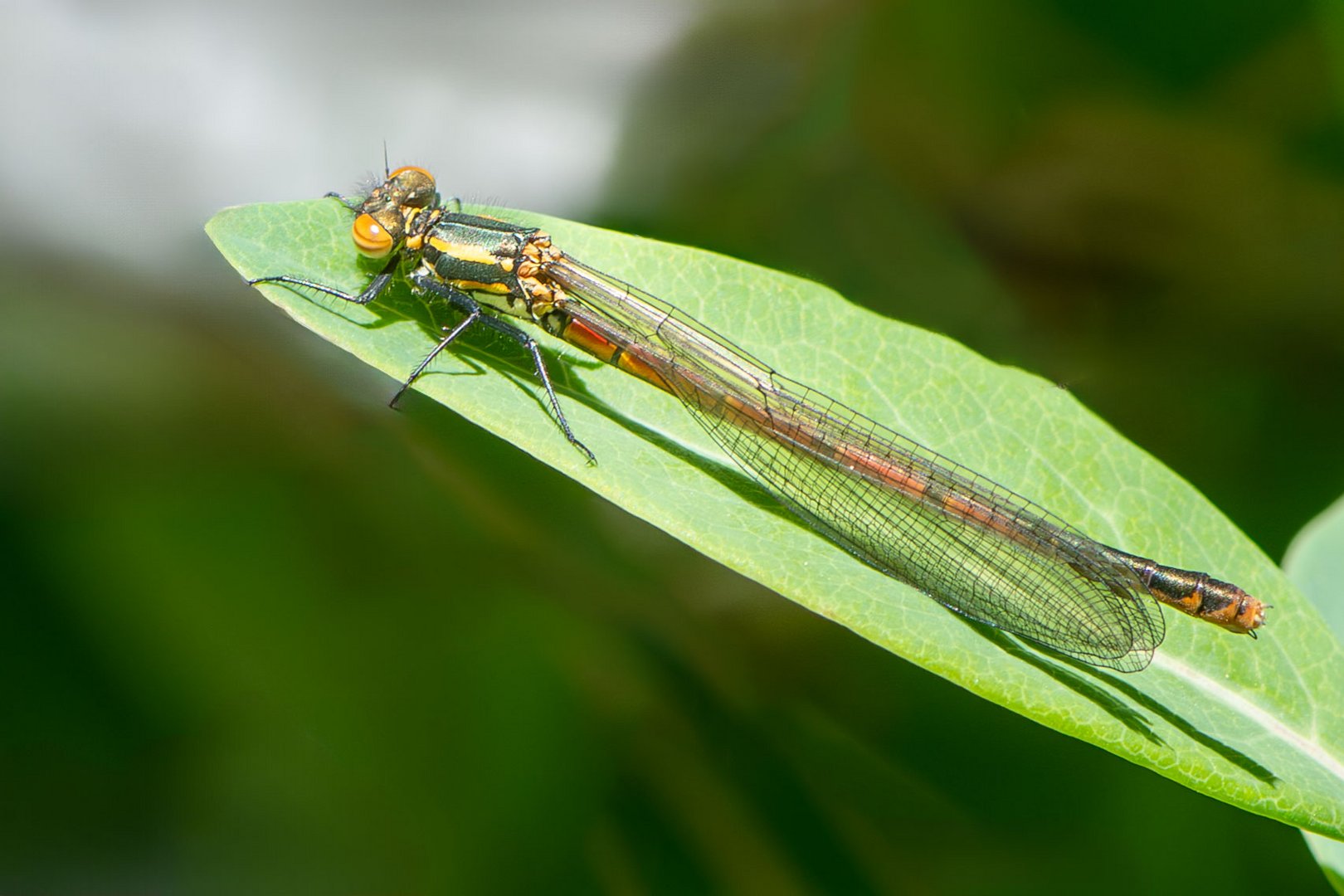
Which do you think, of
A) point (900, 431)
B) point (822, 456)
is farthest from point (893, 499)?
point (900, 431)

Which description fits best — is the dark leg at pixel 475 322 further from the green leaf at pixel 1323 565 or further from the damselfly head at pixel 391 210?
the green leaf at pixel 1323 565

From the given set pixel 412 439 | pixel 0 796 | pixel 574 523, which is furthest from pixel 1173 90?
pixel 0 796

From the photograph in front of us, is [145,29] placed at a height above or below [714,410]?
above

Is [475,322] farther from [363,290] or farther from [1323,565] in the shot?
[1323,565]

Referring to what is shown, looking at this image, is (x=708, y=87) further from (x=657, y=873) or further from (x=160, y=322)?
(x=657, y=873)

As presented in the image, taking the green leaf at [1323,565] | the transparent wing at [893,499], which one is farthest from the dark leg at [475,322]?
the green leaf at [1323,565]
